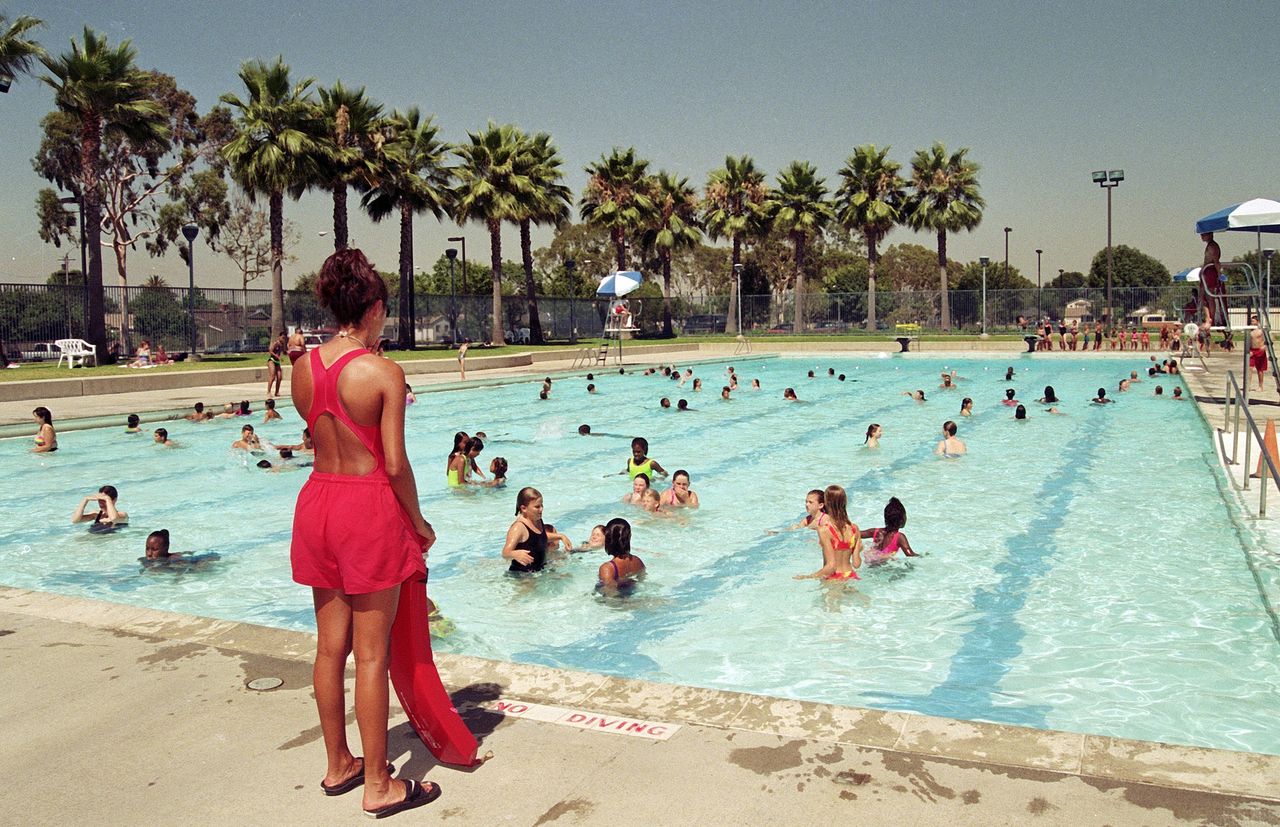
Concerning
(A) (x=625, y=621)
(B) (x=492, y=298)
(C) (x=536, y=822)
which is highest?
(B) (x=492, y=298)

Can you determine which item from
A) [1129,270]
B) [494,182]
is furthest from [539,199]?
[1129,270]

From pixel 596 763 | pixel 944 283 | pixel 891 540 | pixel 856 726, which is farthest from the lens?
pixel 944 283

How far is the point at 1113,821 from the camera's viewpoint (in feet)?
10.4

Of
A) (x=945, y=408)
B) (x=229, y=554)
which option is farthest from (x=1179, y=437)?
(x=229, y=554)

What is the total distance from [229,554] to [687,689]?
6.87 metres

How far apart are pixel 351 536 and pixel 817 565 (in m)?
6.62

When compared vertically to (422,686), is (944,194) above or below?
above

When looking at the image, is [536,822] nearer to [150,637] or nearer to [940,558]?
[150,637]

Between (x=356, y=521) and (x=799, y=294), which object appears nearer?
(x=356, y=521)

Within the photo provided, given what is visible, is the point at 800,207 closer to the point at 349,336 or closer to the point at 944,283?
the point at 944,283

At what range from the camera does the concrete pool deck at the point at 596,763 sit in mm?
3320

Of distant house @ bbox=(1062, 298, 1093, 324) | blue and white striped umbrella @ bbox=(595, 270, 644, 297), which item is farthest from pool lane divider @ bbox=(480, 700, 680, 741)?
distant house @ bbox=(1062, 298, 1093, 324)

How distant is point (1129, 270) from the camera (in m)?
105

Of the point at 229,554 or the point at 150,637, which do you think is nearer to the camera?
the point at 150,637
